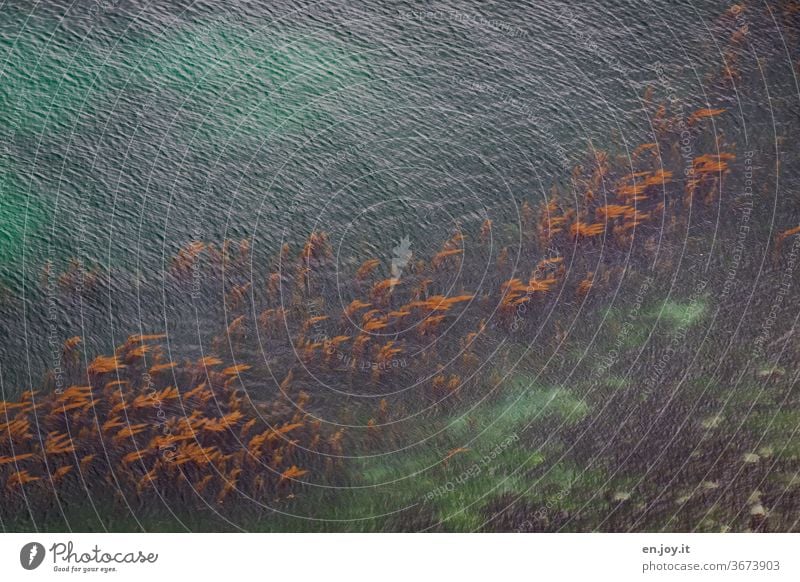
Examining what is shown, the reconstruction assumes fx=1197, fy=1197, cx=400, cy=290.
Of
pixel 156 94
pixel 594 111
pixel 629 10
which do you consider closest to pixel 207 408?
pixel 156 94

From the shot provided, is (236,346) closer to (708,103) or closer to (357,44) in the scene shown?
(357,44)

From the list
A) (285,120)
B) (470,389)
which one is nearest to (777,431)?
(470,389)

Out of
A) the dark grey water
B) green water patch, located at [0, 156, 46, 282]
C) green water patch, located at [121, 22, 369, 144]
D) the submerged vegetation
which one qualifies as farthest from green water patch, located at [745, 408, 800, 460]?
green water patch, located at [0, 156, 46, 282]

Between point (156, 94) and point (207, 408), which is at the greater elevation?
point (156, 94)

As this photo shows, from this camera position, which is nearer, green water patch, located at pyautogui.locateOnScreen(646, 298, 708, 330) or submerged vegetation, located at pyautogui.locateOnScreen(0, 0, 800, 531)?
submerged vegetation, located at pyautogui.locateOnScreen(0, 0, 800, 531)

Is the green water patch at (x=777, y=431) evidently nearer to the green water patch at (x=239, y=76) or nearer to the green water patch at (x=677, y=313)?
the green water patch at (x=677, y=313)

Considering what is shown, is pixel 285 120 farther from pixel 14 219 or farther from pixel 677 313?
pixel 677 313

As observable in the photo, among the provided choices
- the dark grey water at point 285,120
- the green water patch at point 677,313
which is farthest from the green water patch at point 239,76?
the green water patch at point 677,313

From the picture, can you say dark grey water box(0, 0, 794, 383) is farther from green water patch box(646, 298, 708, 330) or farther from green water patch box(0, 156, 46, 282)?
green water patch box(646, 298, 708, 330)
